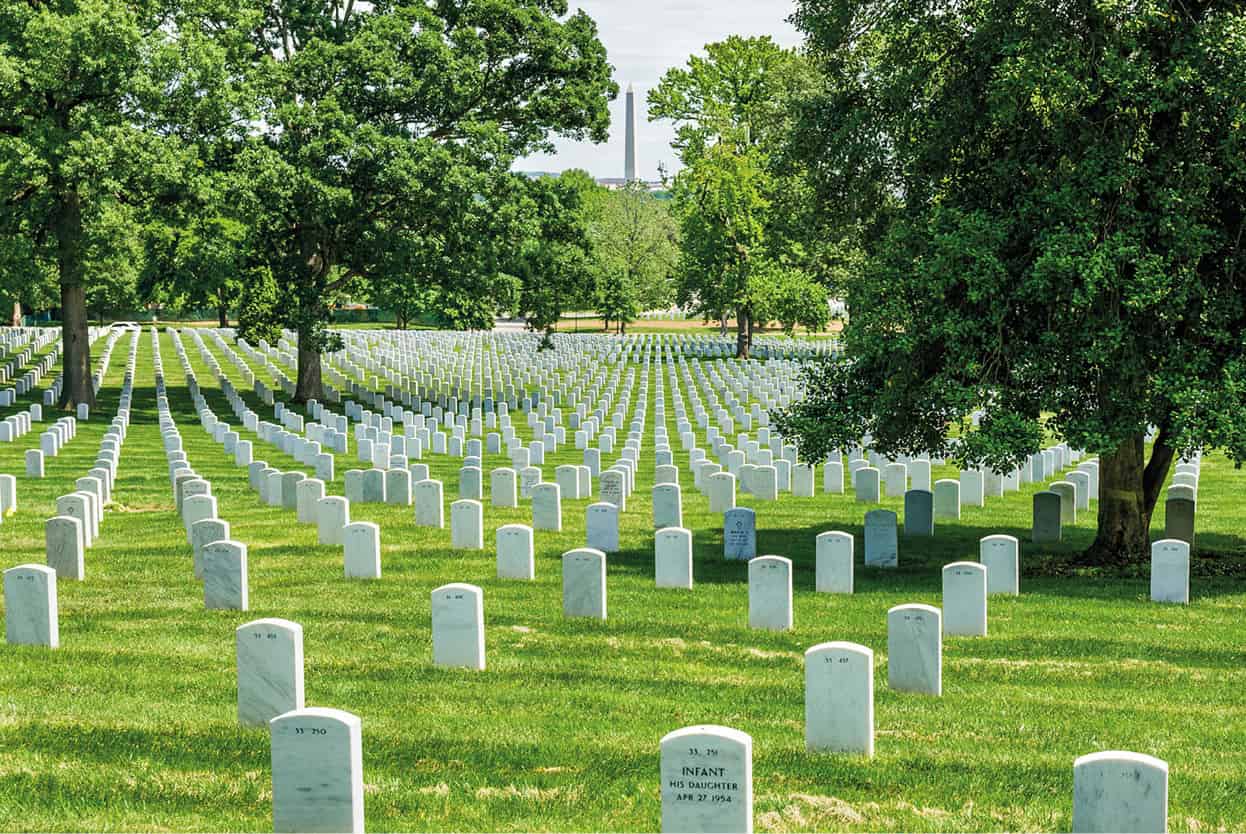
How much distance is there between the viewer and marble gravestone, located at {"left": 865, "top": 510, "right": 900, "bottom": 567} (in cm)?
1608

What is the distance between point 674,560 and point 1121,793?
850 cm

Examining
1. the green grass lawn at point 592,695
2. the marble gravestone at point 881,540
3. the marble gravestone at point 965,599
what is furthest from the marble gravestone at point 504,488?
the marble gravestone at point 965,599

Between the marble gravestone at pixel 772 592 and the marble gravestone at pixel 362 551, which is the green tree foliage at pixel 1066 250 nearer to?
the marble gravestone at pixel 772 592

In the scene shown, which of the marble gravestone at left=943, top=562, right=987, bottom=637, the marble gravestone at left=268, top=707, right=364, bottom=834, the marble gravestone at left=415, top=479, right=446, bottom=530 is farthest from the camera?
the marble gravestone at left=415, top=479, right=446, bottom=530

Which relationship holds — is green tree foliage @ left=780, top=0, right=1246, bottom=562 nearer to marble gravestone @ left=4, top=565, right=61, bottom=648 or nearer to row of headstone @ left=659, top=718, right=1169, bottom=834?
row of headstone @ left=659, top=718, right=1169, bottom=834

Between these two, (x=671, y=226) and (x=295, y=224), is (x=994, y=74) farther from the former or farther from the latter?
(x=671, y=226)

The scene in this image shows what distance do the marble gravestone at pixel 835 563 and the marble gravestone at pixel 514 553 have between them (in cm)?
302

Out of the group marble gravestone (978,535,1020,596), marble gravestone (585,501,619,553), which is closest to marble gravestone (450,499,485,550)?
marble gravestone (585,501,619,553)

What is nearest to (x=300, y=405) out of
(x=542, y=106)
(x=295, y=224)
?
(x=295, y=224)

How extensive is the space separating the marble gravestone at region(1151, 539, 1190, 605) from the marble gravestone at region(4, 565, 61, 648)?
10202 mm

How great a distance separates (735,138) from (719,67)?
3377 mm

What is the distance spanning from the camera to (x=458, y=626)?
1047cm

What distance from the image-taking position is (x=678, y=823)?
6.46m

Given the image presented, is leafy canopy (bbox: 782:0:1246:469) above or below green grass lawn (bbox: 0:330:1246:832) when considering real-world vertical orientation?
above
